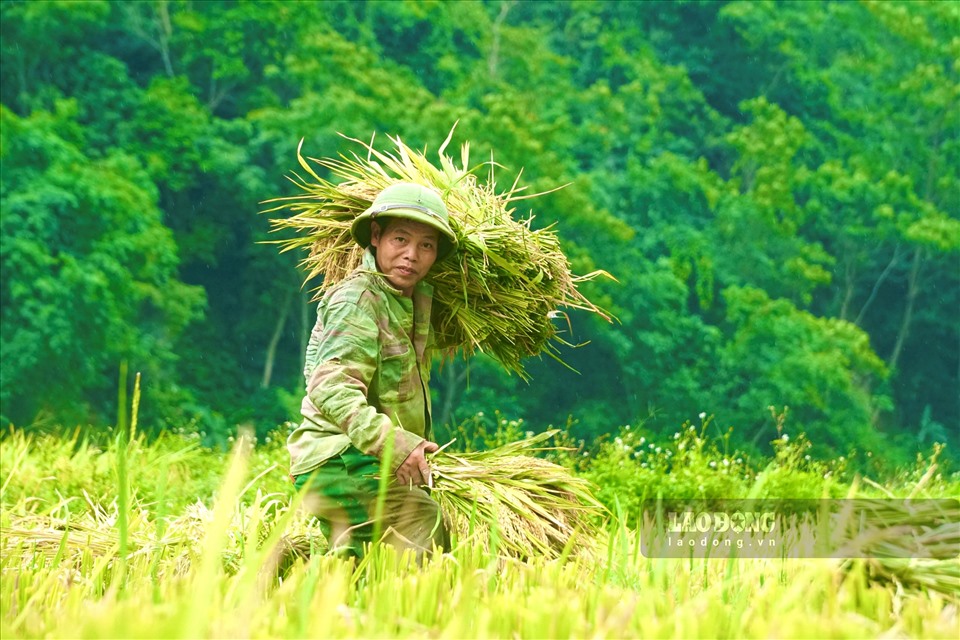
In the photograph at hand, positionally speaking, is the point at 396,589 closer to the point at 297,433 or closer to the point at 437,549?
the point at 437,549

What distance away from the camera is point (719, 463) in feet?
27.0

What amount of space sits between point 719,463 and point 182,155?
21.3 meters

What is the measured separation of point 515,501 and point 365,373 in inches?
35.0

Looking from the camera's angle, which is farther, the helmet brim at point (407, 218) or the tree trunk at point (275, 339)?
the tree trunk at point (275, 339)

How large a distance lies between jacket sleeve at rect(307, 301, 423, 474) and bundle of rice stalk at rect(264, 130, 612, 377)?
2.15ft

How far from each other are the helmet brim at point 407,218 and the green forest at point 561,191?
1887 cm

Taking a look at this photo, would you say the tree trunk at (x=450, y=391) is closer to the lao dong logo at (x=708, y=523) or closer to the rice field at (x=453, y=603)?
the lao dong logo at (x=708, y=523)

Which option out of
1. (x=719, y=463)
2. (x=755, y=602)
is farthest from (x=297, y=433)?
(x=719, y=463)

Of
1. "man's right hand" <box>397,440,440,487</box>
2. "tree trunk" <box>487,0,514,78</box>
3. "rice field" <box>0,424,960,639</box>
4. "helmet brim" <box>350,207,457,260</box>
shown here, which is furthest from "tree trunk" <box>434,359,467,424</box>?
"rice field" <box>0,424,960,639</box>

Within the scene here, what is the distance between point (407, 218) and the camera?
432cm

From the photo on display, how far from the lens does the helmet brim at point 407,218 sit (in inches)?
167

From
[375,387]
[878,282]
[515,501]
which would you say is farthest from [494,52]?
[375,387]

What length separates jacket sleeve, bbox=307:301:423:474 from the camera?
12.8ft

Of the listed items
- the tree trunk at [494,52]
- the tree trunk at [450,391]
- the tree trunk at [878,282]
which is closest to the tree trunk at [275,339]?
the tree trunk at [450,391]
